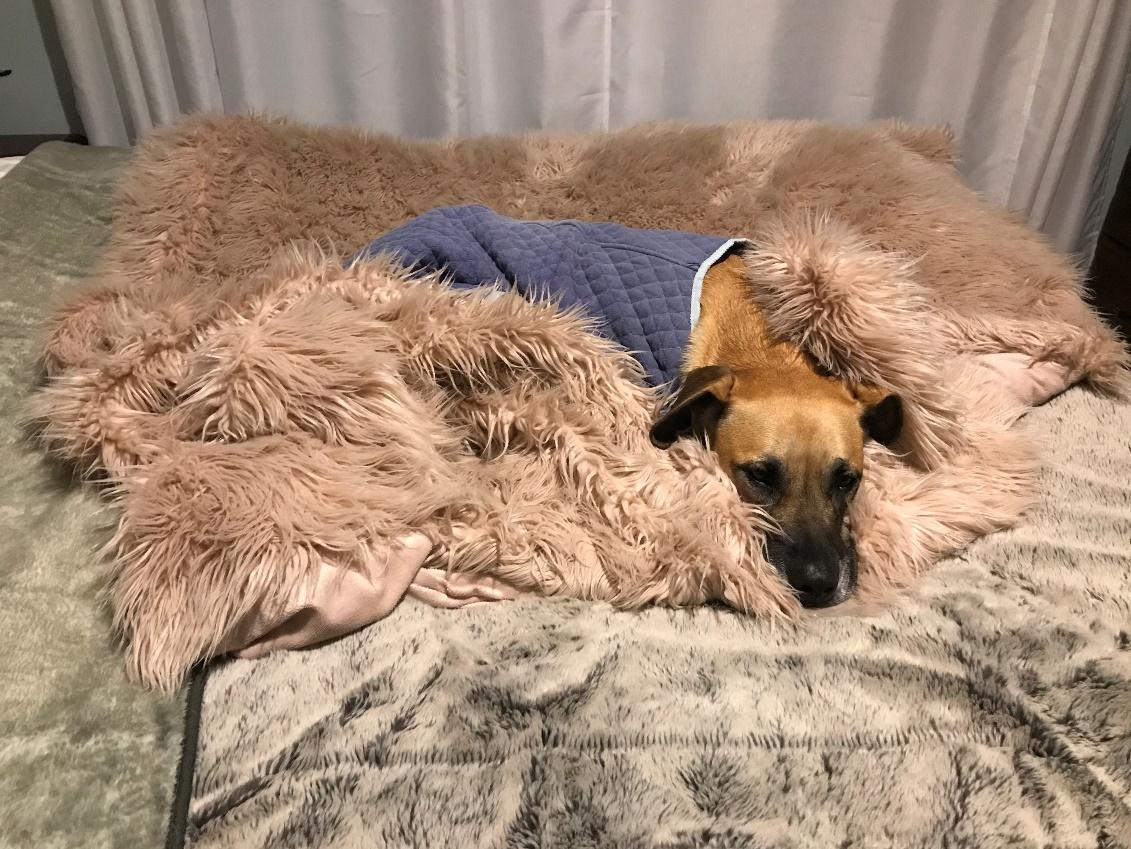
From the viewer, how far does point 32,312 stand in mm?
1321

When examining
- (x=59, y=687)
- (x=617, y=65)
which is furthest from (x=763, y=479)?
(x=617, y=65)

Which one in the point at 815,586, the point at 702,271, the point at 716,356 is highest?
the point at 702,271

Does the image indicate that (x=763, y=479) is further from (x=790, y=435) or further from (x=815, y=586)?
(x=815, y=586)

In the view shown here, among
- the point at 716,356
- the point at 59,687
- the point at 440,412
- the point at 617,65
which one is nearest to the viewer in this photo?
the point at 59,687

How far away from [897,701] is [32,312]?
144 cm

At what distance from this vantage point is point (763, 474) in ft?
3.83

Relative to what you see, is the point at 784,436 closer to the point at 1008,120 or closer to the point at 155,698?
the point at 155,698

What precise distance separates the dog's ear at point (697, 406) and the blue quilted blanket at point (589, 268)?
9cm

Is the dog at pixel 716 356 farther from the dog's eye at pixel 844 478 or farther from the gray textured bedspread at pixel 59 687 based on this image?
the gray textured bedspread at pixel 59 687

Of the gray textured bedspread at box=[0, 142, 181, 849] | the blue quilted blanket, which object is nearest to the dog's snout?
the blue quilted blanket

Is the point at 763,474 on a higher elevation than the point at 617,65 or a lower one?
lower

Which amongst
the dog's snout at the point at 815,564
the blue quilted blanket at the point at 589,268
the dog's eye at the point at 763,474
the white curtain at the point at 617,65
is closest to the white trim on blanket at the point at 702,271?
the blue quilted blanket at the point at 589,268

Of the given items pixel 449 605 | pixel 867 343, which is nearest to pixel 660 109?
pixel 867 343

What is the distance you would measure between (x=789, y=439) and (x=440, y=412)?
521 millimetres
